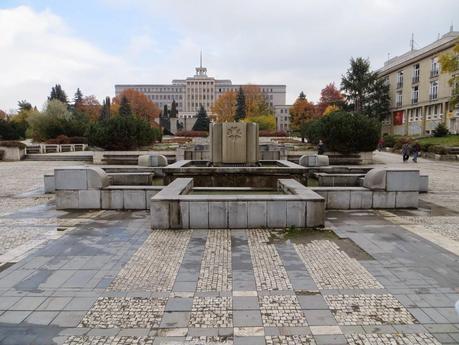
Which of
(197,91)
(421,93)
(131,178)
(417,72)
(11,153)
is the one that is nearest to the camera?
(131,178)

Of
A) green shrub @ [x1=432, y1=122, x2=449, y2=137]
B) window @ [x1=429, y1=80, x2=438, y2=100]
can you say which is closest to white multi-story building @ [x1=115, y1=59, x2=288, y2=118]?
window @ [x1=429, y1=80, x2=438, y2=100]

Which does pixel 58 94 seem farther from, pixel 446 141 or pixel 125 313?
pixel 125 313

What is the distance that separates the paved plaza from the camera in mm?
3744

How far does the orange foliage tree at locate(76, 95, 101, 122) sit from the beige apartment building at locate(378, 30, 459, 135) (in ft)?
194

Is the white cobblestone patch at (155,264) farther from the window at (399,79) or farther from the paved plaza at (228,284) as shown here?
the window at (399,79)

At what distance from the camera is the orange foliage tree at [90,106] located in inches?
3118

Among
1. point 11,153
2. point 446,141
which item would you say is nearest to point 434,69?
point 446,141

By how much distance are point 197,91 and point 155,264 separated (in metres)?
127

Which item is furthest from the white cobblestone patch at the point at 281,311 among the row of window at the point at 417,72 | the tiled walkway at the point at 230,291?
the row of window at the point at 417,72

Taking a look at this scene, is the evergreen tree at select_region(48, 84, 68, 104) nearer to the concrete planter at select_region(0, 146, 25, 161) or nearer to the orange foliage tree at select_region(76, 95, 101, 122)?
the orange foliage tree at select_region(76, 95, 101, 122)

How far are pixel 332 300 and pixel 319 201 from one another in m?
3.57

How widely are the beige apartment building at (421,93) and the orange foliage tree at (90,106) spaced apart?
2328 inches

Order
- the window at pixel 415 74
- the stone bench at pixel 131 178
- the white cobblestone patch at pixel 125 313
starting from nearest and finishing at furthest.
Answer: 1. the white cobblestone patch at pixel 125 313
2. the stone bench at pixel 131 178
3. the window at pixel 415 74

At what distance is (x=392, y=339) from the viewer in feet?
11.8
